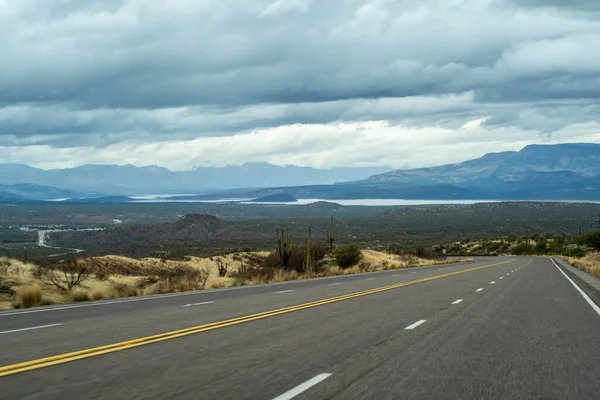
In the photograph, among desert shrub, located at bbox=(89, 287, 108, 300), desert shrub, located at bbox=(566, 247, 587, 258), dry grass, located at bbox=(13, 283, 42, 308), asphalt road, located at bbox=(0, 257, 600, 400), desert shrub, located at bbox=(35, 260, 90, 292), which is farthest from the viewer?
desert shrub, located at bbox=(566, 247, 587, 258)

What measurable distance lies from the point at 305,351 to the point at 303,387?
266cm

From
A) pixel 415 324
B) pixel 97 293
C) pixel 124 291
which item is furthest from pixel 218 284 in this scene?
pixel 415 324

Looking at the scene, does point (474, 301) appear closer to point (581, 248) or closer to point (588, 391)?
point (588, 391)

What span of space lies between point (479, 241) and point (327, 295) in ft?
376

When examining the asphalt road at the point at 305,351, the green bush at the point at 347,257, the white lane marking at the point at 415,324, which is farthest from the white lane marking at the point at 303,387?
the green bush at the point at 347,257

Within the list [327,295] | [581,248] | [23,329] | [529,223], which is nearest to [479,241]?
[581,248]

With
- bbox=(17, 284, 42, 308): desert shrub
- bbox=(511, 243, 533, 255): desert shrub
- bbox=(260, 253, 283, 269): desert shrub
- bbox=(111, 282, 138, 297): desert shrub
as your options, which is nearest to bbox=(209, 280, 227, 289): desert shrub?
bbox=(111, 282, 138, 297): desert shrub

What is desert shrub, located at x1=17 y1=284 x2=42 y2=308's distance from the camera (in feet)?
67.2

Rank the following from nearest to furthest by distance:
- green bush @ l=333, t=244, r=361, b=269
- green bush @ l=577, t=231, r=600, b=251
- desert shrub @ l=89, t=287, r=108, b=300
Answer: desert shrub @ l=89, t=287, r=108, b=300 → green bush @ l=333, t=244, r=361, b=269 → green bush @ l=577, t=231, r=600, b=251

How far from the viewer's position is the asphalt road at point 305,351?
27.0ft

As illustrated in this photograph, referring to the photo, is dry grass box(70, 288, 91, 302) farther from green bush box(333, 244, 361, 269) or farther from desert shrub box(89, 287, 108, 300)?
green bush box(333, 244, 361, 269)

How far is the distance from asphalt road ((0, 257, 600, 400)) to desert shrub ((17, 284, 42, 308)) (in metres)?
2.33

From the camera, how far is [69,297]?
2269 centimetres

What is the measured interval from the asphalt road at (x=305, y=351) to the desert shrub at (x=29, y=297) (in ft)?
7.66
